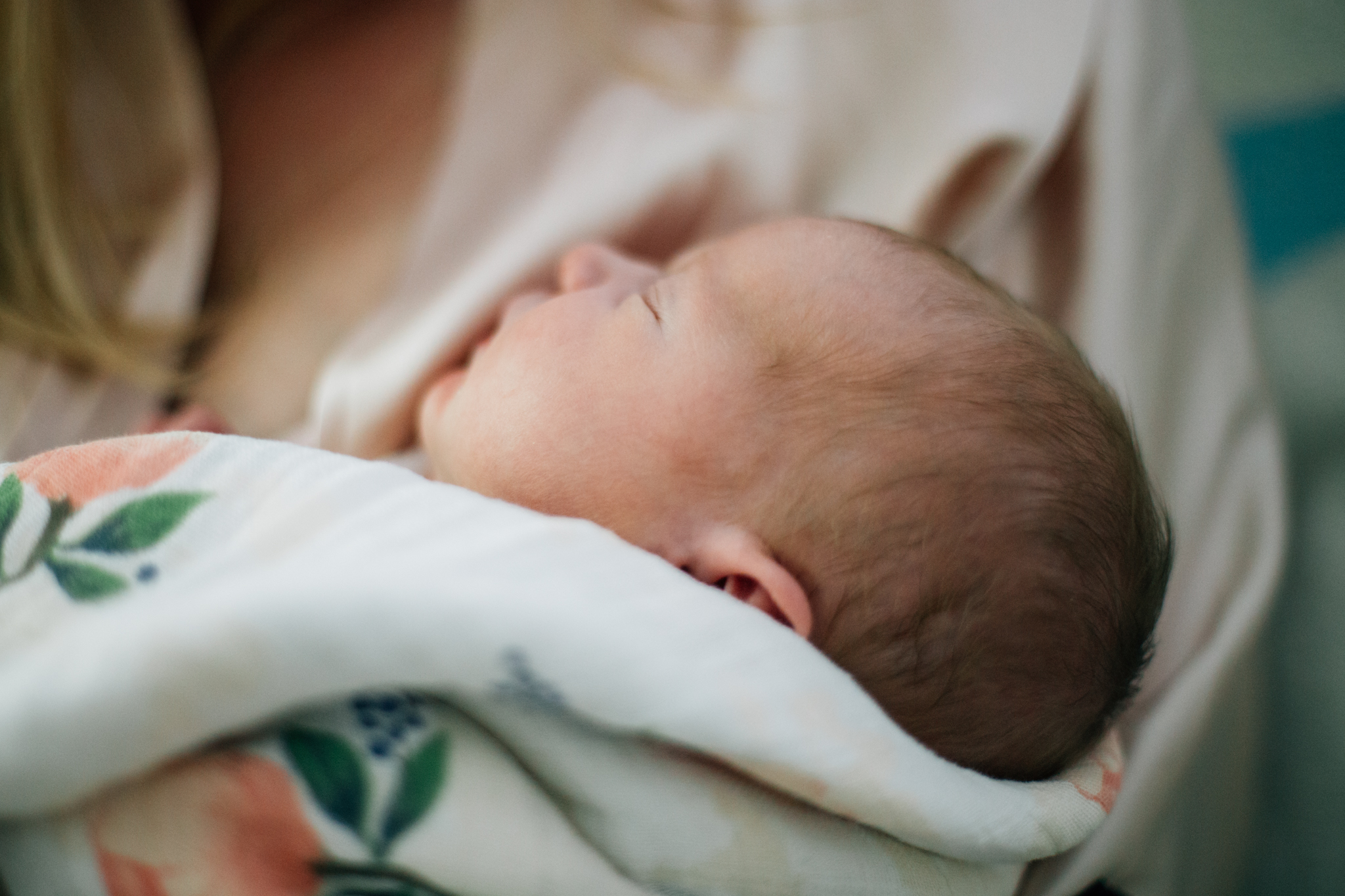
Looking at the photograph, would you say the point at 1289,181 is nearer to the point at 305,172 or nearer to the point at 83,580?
the point at 305,172

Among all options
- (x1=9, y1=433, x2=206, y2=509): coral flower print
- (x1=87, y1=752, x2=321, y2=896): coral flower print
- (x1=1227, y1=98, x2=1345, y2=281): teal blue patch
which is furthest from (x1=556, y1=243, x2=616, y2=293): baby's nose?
(x1=1227, y1=98, x2=1345, y2=281): teal blue patch

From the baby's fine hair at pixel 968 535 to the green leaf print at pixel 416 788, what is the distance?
0.78ft

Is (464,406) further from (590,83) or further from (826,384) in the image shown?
(590,83)

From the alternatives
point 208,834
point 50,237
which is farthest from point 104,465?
point 50,237

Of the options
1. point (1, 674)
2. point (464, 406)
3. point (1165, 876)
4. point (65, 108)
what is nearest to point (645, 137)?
point (464, 406)

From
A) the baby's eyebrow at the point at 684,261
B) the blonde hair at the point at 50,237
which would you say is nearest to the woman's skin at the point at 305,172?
the blonde hair at the point at 50,237

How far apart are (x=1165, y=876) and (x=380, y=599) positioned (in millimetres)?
727

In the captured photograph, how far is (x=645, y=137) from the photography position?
2.84ft

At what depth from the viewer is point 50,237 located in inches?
31.3

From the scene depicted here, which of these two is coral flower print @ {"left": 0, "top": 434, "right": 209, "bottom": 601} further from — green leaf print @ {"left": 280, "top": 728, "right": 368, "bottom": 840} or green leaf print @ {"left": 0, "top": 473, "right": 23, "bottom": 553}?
green leaf print @ {"left": 280, "top": 728, "right": 368, "bottom": 840}

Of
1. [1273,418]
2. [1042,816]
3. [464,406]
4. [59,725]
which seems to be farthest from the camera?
[1273,418]

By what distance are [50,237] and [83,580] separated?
55 cm

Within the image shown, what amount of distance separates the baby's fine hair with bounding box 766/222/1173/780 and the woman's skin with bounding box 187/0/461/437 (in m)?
0.55

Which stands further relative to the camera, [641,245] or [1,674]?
[641,245]
